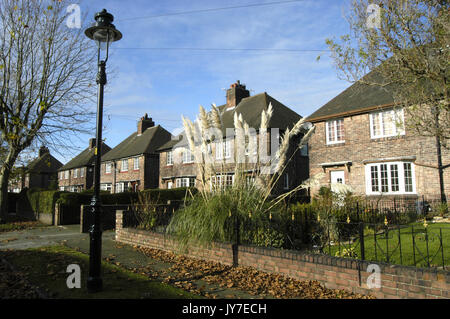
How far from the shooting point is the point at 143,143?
34.0 metres

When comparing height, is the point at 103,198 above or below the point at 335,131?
below

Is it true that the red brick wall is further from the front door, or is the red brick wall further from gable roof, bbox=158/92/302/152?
gable roof, bbox=158/92/302/152

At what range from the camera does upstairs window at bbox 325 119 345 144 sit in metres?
18.2

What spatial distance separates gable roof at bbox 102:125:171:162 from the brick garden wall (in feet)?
86.7

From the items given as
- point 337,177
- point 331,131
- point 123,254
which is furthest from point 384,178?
point 123,254

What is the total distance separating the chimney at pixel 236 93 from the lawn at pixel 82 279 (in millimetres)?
21954

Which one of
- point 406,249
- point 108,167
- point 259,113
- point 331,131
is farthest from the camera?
point 108,167

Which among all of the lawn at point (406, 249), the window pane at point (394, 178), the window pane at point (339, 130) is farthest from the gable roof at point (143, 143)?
the lawn at point (406, 249)

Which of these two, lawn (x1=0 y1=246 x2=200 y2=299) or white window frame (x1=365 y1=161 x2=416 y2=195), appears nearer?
lawn (x1=0 y1=246 x2=200 y2=299)

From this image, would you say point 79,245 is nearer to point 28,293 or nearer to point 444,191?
point 28,293

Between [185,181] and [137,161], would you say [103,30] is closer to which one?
[185,181]

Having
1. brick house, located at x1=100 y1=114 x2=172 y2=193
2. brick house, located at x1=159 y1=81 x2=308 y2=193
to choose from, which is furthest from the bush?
brick house, located at x1=100 y1=114 x2=172 y2=193

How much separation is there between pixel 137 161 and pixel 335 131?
21.7m

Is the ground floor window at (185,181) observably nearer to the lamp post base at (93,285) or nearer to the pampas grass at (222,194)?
the pampas grass at (222,194)
